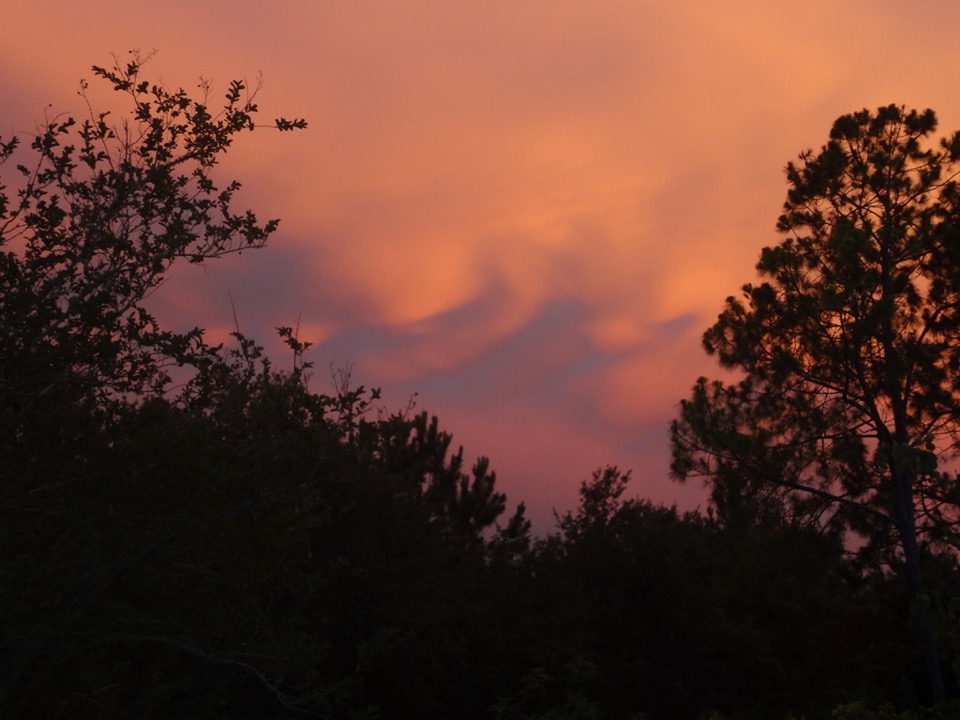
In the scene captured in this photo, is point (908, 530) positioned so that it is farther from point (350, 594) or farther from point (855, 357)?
point (350, 594)

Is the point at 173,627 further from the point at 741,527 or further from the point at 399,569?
the point at 741,527

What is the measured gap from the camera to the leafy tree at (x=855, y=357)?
2514 cm

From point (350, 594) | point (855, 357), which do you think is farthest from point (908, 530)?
point (350, 594)

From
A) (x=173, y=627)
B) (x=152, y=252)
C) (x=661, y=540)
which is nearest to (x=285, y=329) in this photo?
(x=152, y=252)

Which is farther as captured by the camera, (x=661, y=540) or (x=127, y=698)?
(x=661, y=540)

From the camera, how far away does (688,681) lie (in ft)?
92.4

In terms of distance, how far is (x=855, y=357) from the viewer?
2530 cm

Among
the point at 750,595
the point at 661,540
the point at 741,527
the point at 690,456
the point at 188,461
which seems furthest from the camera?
the point at 741,527

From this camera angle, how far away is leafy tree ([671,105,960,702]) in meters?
25.1

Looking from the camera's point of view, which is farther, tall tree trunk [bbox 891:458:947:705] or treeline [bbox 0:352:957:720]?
tall tree trunk [bbox 891:458:947:705]

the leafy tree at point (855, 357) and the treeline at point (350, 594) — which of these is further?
the leafy tree at point (855, 357)

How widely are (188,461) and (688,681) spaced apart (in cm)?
1999

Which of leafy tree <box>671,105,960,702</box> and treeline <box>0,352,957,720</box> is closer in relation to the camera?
treeline <box>0,352,957,720</box>

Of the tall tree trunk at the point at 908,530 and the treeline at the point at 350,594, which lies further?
the tall tree trunk at the point at 908,530
